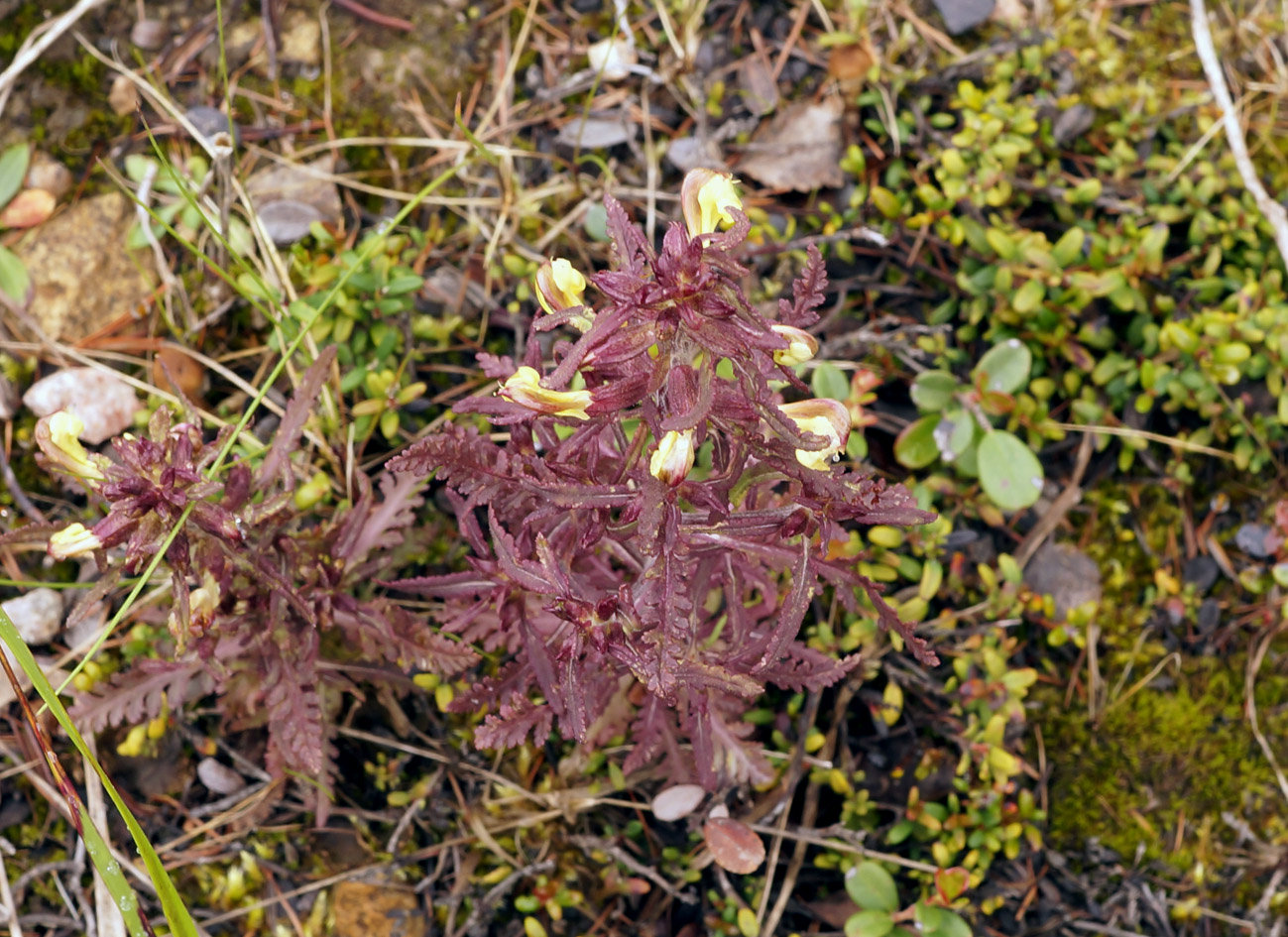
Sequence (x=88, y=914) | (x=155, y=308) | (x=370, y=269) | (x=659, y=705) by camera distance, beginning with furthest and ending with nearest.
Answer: (x=155, y=308) < (x=370, y=269) < (x=88, y=914) < (x=659, y=705)

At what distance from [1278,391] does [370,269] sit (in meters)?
3.27

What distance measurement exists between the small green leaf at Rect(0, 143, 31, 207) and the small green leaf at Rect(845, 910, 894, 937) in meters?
A: 3.96

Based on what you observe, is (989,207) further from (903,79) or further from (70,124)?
(70,124)

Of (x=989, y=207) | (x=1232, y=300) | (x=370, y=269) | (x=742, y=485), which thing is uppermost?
(x=370, y=269)

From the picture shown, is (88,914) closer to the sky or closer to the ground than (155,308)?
closer to the ground

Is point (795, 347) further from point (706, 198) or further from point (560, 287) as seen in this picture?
point (560, 287)

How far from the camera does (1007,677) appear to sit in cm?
330

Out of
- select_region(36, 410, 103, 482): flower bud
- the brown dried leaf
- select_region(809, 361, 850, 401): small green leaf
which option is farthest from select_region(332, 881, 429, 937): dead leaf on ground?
the brown dried leaf

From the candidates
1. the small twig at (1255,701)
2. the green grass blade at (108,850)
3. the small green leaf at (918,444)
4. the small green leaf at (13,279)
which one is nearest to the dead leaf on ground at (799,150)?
the small green leaf at (918,444)

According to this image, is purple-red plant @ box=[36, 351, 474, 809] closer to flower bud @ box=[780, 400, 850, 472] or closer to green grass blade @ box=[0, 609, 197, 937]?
green grass blade @ box=[0, 609, 197, 937]

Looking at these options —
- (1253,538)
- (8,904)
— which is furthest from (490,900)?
(1253,538)

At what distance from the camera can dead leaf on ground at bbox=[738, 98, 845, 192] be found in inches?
149

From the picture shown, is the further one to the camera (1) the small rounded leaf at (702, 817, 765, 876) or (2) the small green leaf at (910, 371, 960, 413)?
(2) the small green leaf at (910, 371, 960, 413)

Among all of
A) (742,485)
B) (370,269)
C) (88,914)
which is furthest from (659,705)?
(88,914)
